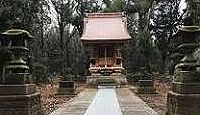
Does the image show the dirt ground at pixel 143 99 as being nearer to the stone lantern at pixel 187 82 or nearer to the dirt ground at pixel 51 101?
the dirt ground at pixel 51 101

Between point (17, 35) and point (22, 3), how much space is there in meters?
Answer: 8.28

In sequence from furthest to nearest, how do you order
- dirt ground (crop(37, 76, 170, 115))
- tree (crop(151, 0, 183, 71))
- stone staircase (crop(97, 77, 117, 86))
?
tree (crop(151, 0, 183, 71))
stone staircase (crop(97, 77, 117, 86))
dirt ground (crop(37, 76, 170, 115))

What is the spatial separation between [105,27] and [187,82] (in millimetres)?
21523

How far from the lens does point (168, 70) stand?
110 ft

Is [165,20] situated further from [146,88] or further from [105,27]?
[146,88]

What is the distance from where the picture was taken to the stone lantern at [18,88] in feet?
31.7

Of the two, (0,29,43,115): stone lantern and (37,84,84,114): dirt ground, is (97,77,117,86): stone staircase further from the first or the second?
(0,29,43,115): stone lantern

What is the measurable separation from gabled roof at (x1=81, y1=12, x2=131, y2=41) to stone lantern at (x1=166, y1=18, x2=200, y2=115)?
57.6 feet

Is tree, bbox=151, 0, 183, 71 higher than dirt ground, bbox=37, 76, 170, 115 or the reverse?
higher

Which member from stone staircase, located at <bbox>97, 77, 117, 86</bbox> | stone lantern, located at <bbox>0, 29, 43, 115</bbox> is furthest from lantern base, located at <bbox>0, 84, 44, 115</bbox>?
stone staircase, located at <bbox>97, 77, 117, 86</bbox>

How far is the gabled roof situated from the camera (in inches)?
1119

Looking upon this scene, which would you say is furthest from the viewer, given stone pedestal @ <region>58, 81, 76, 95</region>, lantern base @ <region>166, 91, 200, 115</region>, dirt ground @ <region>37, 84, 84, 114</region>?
stone pedestal @ <region>58, 81, 76, 95</region>

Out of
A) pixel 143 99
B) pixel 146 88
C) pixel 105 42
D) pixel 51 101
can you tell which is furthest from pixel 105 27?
pixel 51 101

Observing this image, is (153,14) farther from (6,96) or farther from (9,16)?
(6,96)
